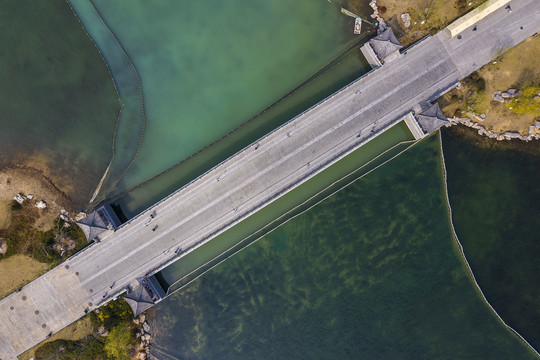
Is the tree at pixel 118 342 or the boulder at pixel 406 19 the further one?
the tree at pixel 118 342

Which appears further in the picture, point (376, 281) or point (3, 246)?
point (3, 246)

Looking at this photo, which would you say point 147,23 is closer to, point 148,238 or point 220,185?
point 220,185

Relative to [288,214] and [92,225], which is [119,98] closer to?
[92,225]

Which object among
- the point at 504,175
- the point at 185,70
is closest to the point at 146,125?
the point at 185,70

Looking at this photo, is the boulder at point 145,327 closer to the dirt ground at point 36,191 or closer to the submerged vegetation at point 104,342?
the submerged vegetation at point 104,342

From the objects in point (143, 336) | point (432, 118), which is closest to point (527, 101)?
point (432, 118)

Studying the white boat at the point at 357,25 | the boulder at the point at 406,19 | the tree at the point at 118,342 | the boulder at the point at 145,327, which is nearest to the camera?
the boulder at the point at 406,19

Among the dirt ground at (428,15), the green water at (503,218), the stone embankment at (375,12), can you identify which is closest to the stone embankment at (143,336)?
the green water at (503,218)
